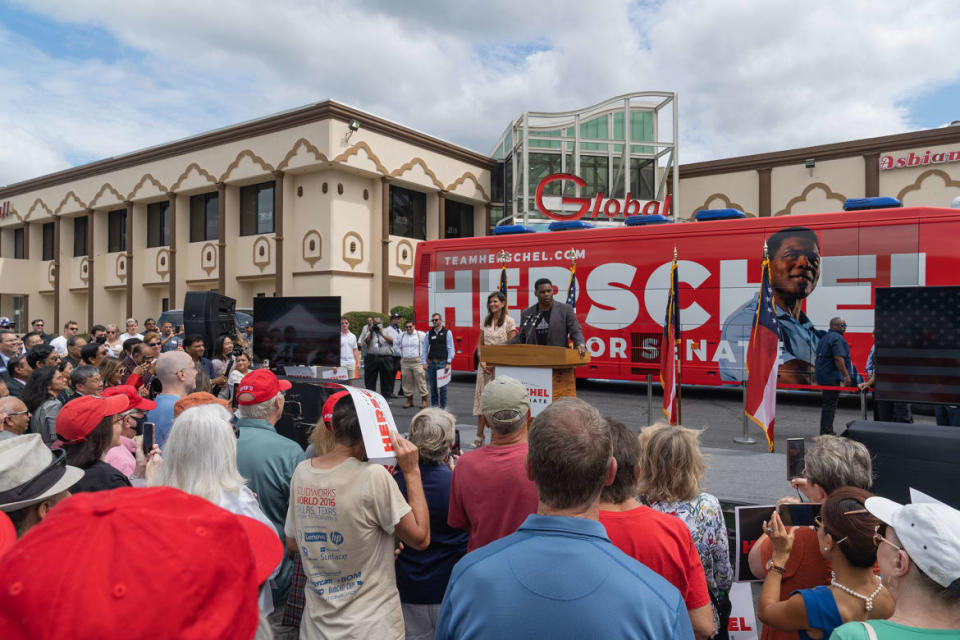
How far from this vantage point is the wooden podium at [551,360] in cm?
645

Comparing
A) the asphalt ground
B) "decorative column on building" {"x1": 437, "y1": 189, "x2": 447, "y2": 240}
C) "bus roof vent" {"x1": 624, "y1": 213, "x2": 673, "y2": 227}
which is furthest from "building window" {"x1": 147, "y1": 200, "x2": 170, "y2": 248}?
"bus roof vent" {"x1": 624, "y1": 213, "x2": 673, "y2": 227}

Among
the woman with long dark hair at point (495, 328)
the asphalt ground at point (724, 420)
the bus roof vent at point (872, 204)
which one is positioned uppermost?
the bus roof vent at point (872, 204)

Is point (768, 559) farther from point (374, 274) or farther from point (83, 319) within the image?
point (83, 319)

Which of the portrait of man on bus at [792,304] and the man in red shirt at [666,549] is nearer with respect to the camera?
the man in red shirt at [666,549]

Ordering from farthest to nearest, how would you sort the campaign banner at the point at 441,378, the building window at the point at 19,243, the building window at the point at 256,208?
the building window at the point at 19,243, the building window at the point at 256,208, the campaign banner at the point at 441,378

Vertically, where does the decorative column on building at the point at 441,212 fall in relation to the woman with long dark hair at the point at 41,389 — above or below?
above

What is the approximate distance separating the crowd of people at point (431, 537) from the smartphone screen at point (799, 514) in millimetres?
56

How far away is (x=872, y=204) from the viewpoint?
11.3m

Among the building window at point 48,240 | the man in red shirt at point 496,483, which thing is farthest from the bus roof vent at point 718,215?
the building window at point 48,240

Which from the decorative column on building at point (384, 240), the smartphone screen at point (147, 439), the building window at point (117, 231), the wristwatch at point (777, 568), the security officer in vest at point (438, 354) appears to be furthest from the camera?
the building window at point (117, 231)

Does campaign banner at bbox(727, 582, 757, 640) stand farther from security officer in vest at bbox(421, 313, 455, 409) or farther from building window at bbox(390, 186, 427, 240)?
building window at bbox(390, 186, 427, 240)

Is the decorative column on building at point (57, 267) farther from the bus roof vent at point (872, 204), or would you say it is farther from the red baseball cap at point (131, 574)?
the red baseball cap at point (131, 574)

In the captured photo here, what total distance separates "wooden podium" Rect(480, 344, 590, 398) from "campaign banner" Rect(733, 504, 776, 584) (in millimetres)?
3877

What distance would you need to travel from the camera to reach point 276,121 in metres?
24.5
